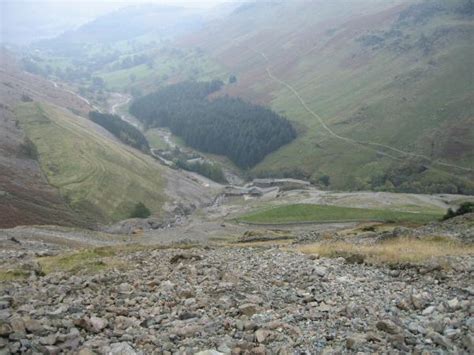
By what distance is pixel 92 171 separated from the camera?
14088 cm

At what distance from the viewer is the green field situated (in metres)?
113

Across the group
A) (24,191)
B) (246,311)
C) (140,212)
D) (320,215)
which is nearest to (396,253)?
(246,311)

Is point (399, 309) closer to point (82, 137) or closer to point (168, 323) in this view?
point (168, 323)

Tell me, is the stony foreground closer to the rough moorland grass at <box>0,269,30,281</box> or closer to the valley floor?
the valley floor

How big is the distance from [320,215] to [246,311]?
99.0m

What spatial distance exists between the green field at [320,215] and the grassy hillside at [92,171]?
3491cm

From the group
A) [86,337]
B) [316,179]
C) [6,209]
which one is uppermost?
[86,337]

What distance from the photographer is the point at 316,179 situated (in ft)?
616

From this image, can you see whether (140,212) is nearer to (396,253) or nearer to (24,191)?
(24,191)

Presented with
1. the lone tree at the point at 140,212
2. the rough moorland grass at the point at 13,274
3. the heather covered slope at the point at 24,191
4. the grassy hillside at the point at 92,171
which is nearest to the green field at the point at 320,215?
the lone tree at the point at 140,212

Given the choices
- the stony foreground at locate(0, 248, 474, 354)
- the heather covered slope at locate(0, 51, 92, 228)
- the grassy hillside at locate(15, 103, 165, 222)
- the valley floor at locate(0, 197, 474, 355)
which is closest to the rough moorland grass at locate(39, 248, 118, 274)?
the valley floor at locate(0, 197, 474, 355)

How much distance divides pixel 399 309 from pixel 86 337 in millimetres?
13035

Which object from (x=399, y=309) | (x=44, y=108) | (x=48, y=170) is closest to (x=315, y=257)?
(x=399, y=309)

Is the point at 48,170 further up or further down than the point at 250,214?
further up
